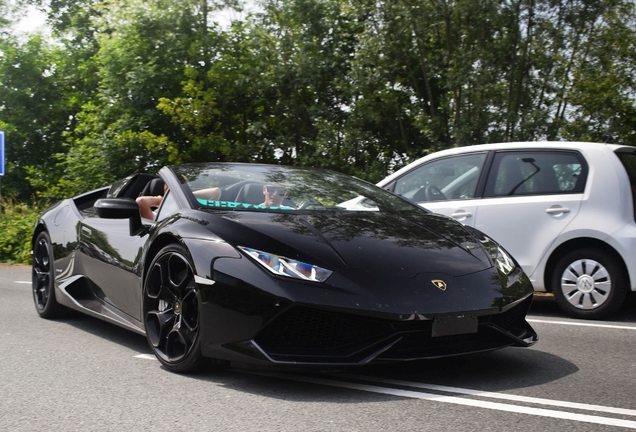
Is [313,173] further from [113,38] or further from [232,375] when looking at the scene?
[113,38]

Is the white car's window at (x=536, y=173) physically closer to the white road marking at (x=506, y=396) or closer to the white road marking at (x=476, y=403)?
the white road marking at (x=506, y=396)

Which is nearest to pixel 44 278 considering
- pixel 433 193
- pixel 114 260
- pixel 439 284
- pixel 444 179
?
pixel 114 260

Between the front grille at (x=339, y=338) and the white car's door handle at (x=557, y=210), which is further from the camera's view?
the white car's door handle at (x=557, y=210)

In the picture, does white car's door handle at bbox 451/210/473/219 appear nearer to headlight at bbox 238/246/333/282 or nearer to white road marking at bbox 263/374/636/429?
white road marking at bbox 263/374/636/429

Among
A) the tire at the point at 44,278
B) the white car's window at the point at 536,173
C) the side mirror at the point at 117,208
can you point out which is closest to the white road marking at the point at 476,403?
the side mirror at the point at 117,208

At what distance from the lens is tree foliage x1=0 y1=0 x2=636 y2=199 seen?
1498 centimetres

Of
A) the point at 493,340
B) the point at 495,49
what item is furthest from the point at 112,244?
the point at 495,49

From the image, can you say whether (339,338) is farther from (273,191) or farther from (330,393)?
(273,191)

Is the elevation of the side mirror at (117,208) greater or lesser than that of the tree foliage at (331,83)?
lesser

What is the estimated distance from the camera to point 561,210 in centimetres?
702

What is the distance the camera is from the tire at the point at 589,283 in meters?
6.71

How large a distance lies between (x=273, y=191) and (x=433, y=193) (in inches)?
121

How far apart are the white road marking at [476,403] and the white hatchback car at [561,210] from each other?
10.8 feet

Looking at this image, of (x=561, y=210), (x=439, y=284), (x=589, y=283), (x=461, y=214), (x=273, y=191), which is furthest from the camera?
(x=461, y=214)
